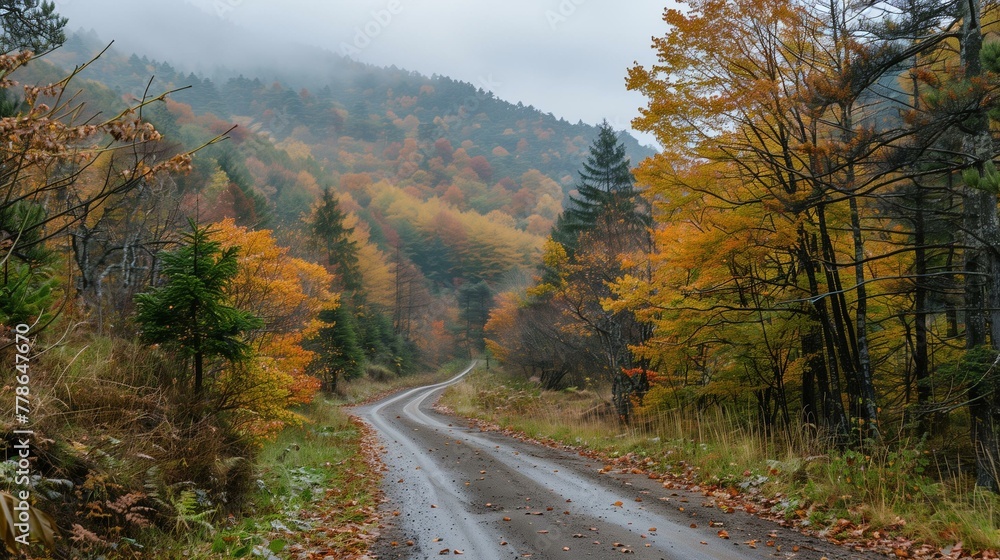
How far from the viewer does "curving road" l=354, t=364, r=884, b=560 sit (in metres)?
5.96

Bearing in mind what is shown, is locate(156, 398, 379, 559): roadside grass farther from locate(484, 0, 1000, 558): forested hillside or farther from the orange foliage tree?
locate(484, 0, 1000, 558): forested hillside

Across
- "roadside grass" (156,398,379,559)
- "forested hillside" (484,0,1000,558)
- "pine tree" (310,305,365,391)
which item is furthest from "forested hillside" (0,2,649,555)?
"forested hillside" (484,0,1000,558)

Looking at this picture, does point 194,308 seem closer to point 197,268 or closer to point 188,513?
point 197,268

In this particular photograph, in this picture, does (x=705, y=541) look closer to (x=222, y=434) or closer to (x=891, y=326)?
(x=222, y=434)

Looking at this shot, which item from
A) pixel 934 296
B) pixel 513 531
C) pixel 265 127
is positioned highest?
pixel 265 127

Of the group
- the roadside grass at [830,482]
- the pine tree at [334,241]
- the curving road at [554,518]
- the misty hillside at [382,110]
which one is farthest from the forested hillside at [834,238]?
the misty hillside at [382,110]

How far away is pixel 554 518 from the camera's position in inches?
285

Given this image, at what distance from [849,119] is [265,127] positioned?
119154 millimetres

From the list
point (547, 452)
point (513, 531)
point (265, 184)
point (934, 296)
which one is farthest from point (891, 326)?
point (265, 184)

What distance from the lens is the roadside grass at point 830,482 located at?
625cm

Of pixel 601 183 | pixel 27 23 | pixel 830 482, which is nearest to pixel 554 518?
pixel 830 482

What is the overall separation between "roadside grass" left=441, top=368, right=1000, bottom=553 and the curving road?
2.27 feet

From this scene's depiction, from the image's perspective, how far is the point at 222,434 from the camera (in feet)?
23.6

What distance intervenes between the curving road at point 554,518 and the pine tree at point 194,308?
328 cm
